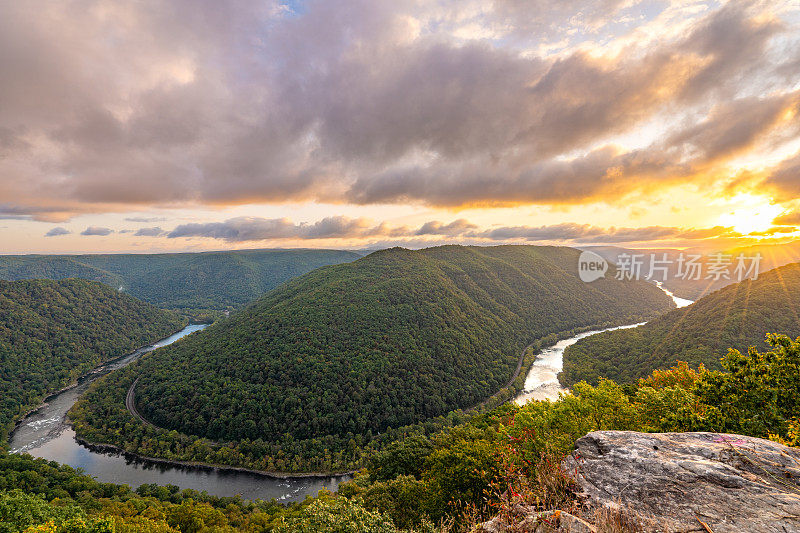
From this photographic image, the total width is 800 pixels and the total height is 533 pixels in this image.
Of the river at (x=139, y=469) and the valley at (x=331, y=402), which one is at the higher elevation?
the valley at (x=331, y=402)

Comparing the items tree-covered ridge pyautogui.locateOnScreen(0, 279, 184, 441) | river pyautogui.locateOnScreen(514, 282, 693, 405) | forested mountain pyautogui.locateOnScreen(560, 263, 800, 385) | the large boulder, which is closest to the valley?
river pyautogui.locateOnScreen(514, 282, 693, 405)

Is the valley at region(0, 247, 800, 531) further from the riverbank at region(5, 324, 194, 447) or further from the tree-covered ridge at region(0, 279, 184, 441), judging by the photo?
the tree-covered ridge at region(0, 279, 184, 441)

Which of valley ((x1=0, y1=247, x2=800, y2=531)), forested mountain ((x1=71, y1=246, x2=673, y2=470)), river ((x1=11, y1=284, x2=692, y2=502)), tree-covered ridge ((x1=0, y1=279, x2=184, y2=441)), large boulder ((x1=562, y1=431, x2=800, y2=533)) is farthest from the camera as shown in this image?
tree-covered ridge ((x1=0, y1=279, x2=184, y2=441))

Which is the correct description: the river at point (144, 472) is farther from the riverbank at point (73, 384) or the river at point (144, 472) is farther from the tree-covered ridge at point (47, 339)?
the tree-covered ridge at point (47, 339)

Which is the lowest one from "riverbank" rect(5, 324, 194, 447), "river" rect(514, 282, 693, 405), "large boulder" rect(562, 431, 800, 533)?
"riverbank" rect(5, 324, 194, 447)

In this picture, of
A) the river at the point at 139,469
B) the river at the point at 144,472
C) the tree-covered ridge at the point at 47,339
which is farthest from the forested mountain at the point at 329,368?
the tree-covered ridge at the point at 47,339

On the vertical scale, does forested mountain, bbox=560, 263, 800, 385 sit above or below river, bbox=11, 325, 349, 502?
above
